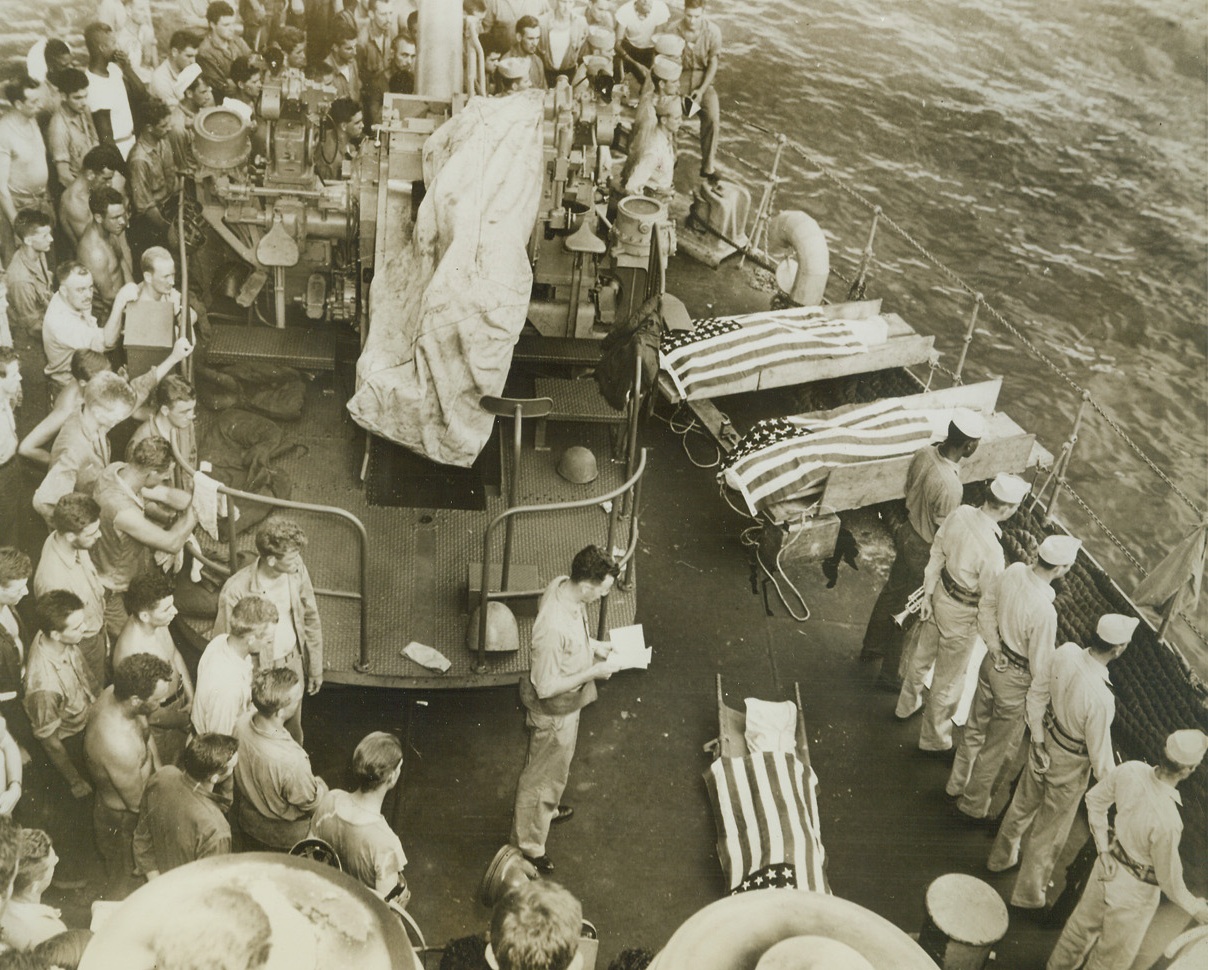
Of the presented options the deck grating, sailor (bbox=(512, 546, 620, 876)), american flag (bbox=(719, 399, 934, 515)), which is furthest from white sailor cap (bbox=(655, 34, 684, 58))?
sailor (bbox=(512, 546, 620, 876))

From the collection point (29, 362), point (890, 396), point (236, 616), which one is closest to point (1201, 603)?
point (890, 396)

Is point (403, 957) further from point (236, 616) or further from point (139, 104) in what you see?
point (139, 104)

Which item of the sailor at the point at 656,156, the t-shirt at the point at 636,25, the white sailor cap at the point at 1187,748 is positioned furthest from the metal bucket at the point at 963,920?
the t-shirt at the point at 636,25

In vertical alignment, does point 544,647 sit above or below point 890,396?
above

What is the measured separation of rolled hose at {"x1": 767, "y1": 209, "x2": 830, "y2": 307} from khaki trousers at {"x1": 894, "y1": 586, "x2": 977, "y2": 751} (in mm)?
4168

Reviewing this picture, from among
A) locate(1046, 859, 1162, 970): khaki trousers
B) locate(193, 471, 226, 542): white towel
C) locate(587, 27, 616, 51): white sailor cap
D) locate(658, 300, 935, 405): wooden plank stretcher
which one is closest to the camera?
locate(1046, 859, 1162, 970): khaki trousers

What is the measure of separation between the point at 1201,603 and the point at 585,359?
6.93m

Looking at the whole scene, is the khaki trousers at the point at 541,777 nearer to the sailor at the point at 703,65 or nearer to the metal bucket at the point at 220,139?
the metal bucket at the point at 220,139

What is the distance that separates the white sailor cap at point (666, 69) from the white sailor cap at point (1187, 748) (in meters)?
7.59

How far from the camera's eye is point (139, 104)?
398 inches

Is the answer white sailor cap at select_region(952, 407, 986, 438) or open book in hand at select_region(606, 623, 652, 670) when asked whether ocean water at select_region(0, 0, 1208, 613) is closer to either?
white sailor cap at select_region(952, 407, 986, 438)

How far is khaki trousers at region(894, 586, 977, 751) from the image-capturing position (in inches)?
288

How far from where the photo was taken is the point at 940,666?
24.5ft

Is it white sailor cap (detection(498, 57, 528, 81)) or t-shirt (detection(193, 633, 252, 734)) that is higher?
white sailor cap (detection(498, 57, 528, 81))
